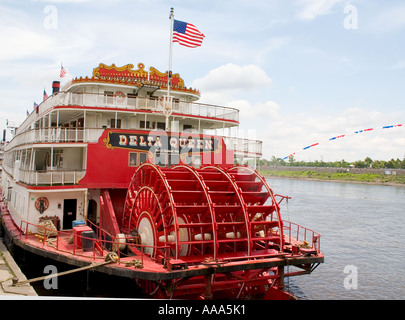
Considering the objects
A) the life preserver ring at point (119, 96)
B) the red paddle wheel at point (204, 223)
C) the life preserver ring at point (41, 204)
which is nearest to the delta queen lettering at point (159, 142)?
the red paddle wheel at point (204, 223)

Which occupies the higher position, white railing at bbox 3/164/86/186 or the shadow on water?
white railing at bbox 3/164/86/186

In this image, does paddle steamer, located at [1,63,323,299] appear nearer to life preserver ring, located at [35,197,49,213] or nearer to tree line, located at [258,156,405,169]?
life preserver ring, located at [35,197,49,213]

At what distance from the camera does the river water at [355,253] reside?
14.3 meters

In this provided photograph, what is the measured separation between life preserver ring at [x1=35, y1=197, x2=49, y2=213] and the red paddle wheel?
2.92 m

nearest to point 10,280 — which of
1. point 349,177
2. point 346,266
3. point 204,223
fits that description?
point 204,223

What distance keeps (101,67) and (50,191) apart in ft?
Result: 23.5

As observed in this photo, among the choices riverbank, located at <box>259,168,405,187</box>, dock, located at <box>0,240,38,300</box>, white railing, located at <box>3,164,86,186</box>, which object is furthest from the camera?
riverbank, located at <box>259,168,405,187</box>

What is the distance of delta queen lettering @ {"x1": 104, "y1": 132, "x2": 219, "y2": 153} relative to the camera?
14.2 metres

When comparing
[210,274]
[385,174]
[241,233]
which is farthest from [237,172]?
[385,174]

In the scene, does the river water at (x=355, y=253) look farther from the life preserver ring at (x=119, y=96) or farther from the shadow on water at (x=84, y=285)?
the life preserver ring at (x=119, y=96)

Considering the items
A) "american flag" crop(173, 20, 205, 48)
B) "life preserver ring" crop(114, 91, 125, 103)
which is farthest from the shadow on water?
"american flag" crop(173, 20, 205, 48)
